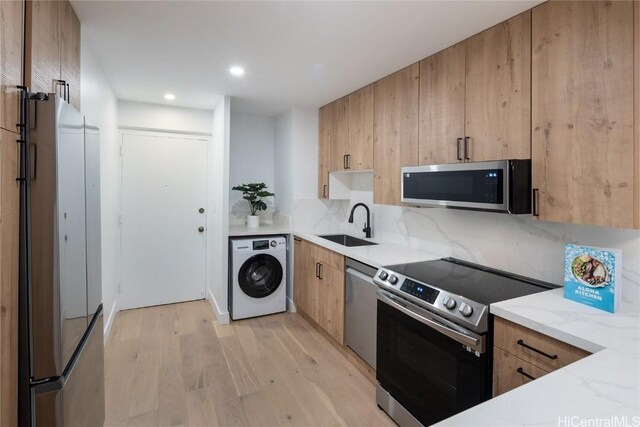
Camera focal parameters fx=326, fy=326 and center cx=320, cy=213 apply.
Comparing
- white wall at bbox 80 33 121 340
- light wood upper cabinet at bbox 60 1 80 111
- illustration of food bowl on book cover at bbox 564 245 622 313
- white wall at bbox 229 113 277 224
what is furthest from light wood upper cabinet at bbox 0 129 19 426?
white wall at bbox 229 113 277 224

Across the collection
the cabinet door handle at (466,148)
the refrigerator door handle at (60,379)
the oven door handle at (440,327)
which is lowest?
the refrigerator door handle at (60,379)

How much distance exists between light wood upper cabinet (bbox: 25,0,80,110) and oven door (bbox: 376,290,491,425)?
203 cm

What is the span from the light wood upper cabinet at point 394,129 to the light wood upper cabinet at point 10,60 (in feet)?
7.07

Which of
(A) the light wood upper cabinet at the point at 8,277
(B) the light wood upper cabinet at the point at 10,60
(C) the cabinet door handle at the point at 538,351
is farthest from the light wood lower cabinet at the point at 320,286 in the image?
(B) the light wood upper cabinet at the point at 10,60

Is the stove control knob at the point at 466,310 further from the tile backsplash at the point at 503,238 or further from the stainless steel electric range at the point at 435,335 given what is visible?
the tile backsplash at the point at 503,238

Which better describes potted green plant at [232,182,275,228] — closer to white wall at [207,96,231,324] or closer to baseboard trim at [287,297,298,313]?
white wall at [207,96,231,324]

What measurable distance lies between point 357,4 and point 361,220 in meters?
2.22

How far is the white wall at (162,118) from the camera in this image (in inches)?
142

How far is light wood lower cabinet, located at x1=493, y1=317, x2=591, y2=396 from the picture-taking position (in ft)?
4.02

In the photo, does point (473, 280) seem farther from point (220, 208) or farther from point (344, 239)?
point (220, 208)

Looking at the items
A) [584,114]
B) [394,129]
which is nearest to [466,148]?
[584,114]

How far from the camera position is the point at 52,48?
1.45 m

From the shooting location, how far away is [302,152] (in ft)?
12.3

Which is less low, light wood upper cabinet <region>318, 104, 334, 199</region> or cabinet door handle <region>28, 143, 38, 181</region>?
light wood upper cabinet <region>318, 104, 334, 199</region>
